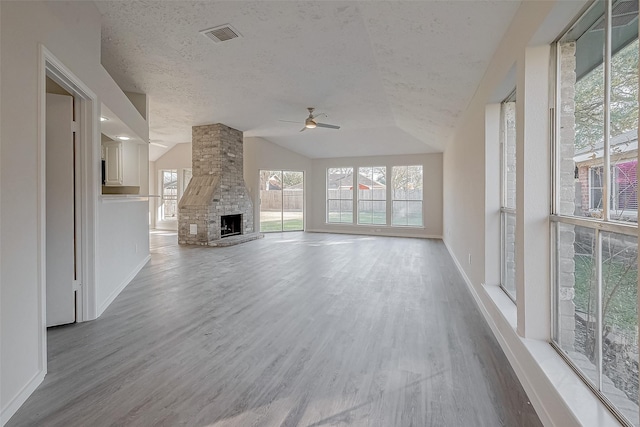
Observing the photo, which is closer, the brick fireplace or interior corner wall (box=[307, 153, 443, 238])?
the brick fireplace

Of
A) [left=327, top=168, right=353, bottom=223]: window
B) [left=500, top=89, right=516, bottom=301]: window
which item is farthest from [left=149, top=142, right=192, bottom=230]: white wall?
[left=500, top=89, right=516, bottom=301]: window

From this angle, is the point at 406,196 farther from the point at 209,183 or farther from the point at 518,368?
the point at 518,368

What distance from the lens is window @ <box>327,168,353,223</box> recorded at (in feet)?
34.0

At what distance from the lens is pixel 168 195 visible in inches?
438

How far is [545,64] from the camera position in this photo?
6.27 ft

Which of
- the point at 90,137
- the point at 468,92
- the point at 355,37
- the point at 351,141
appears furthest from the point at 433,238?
the point at 90,137

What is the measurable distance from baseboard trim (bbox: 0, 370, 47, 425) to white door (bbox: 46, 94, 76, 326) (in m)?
1.04

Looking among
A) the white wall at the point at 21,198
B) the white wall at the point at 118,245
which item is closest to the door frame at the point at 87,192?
the white wall at the point at 118,245

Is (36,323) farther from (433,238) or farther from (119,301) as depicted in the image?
(433,238)

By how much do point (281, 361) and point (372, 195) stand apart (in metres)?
8.24

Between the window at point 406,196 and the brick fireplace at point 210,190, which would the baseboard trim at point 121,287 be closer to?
the brick fireplace at point 210,190

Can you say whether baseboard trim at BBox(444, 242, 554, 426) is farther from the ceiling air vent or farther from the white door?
the ceiling air vent

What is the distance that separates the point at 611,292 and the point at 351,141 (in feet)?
26.6

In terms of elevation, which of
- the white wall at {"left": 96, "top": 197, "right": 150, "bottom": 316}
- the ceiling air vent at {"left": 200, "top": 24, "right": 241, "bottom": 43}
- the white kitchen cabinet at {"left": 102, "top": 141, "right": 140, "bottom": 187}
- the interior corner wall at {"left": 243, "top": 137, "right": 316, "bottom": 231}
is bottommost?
the white wall at {"left": 96, "top": 197, "right": 150, "bottom": 316}
